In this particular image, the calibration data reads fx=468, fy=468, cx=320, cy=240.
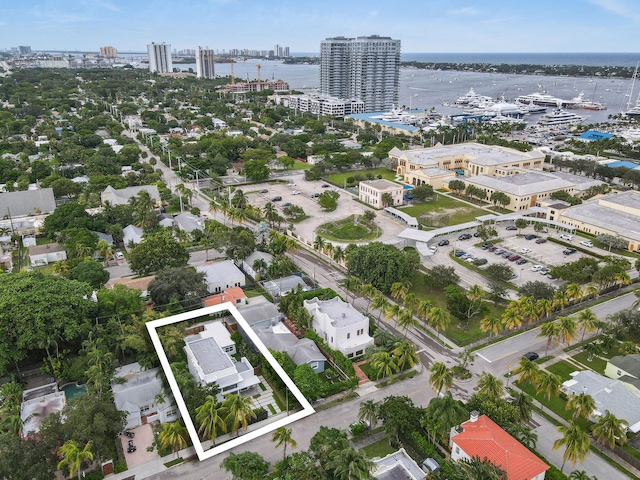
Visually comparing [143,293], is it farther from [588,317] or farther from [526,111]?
[526,111]

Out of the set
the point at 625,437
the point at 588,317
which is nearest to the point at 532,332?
the point at 588,317

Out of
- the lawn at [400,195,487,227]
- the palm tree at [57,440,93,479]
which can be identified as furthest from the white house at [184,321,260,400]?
the lawn at [400,195,487,227]

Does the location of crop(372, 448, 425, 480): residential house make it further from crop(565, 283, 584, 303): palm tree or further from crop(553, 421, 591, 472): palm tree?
crop(565, 283, 584, 303): palm tree

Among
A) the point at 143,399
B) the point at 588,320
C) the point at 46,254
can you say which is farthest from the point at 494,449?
the point at 46,254

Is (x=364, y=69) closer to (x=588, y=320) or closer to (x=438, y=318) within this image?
(x=438, y=318)

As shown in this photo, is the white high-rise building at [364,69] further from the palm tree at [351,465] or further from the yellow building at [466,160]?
the palm tree at [351,465]
